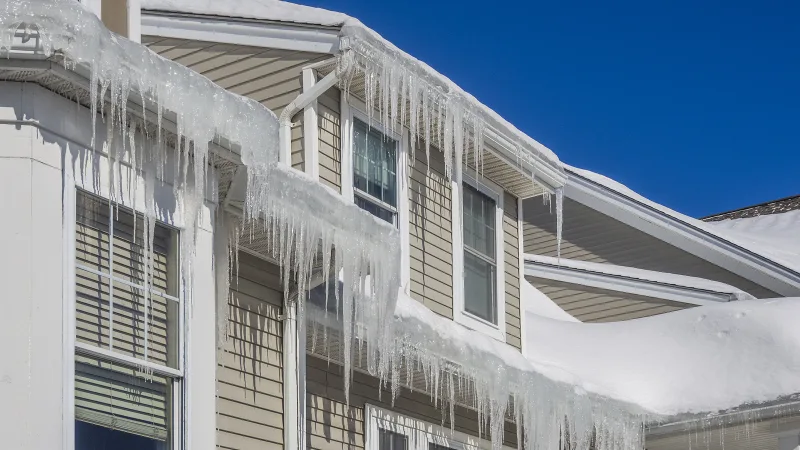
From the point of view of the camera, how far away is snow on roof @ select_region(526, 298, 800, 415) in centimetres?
1419

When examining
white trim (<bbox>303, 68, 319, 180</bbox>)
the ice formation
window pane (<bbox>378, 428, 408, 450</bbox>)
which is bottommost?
window pane (<bbox>378, 428, 408, 450</bbox>)

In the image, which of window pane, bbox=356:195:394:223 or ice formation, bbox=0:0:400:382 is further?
window pane, bbox=356:195:394:223

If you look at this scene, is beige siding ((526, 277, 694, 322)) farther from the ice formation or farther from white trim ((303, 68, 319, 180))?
the ice formation

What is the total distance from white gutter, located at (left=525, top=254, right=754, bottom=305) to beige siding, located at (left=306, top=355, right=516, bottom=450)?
248 inches

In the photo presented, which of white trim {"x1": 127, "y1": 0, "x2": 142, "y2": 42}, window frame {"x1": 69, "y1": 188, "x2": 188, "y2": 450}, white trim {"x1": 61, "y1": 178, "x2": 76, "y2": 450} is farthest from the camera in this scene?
white trim {"x1": 127, "y1": 0, "x2": 142, "y2": 42}

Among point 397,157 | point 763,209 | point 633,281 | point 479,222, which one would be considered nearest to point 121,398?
point 397,157

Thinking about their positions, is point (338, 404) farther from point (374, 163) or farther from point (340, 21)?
point (340, 21)

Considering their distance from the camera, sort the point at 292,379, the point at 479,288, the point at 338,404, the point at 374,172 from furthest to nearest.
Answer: the point at 479,288 → the point at 374,172 → the point at 338,404 → the point at 292,379

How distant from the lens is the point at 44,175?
7.20 meters

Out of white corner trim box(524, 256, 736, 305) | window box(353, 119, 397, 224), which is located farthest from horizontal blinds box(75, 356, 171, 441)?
white corner trim box(524, 256, 736, 305)

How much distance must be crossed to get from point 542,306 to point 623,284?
121 centimetres

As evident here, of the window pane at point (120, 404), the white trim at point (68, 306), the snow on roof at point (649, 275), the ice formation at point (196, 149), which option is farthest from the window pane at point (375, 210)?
the snow on roof at point (649, 275)

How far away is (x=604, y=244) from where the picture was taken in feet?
66.8

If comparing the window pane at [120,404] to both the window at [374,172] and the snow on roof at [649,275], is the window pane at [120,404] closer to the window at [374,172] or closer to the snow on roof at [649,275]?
the window at [374,172]
